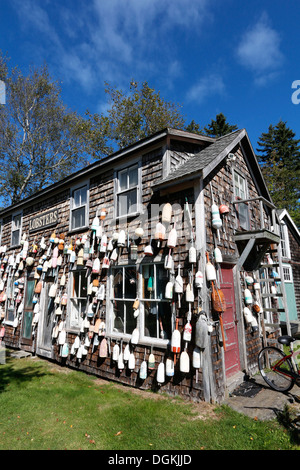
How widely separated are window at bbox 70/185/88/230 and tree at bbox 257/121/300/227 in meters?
20.4

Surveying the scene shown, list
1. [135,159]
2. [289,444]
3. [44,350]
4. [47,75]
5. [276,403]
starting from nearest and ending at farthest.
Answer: [289,444]
[276,403]
[135,159]
[44,350]
[47,75]

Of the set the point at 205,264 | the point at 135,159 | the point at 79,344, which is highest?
the point at 135,159

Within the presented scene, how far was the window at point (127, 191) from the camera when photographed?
6.82 metres

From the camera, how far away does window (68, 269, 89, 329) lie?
25.4 ft

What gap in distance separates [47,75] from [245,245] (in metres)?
21.4

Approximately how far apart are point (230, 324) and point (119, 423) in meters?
3.20

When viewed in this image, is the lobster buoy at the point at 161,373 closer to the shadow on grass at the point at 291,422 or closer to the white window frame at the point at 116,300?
the white window frame at the point at 116,300

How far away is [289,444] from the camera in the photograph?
3623mm

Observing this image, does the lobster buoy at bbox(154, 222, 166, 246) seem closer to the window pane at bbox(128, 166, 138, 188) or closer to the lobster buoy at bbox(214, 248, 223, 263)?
the lobster buoy at bbox(214, 248, 223, 263)


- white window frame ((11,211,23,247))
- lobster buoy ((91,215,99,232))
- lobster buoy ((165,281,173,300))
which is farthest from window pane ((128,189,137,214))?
white window frame ((11,211,23,247))

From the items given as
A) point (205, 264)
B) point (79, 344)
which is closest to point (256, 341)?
point (205, 264)

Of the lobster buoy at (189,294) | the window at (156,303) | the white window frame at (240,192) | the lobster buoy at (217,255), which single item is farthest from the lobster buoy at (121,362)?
the white window frame at (240,192)

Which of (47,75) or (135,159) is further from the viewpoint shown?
(47,75)
